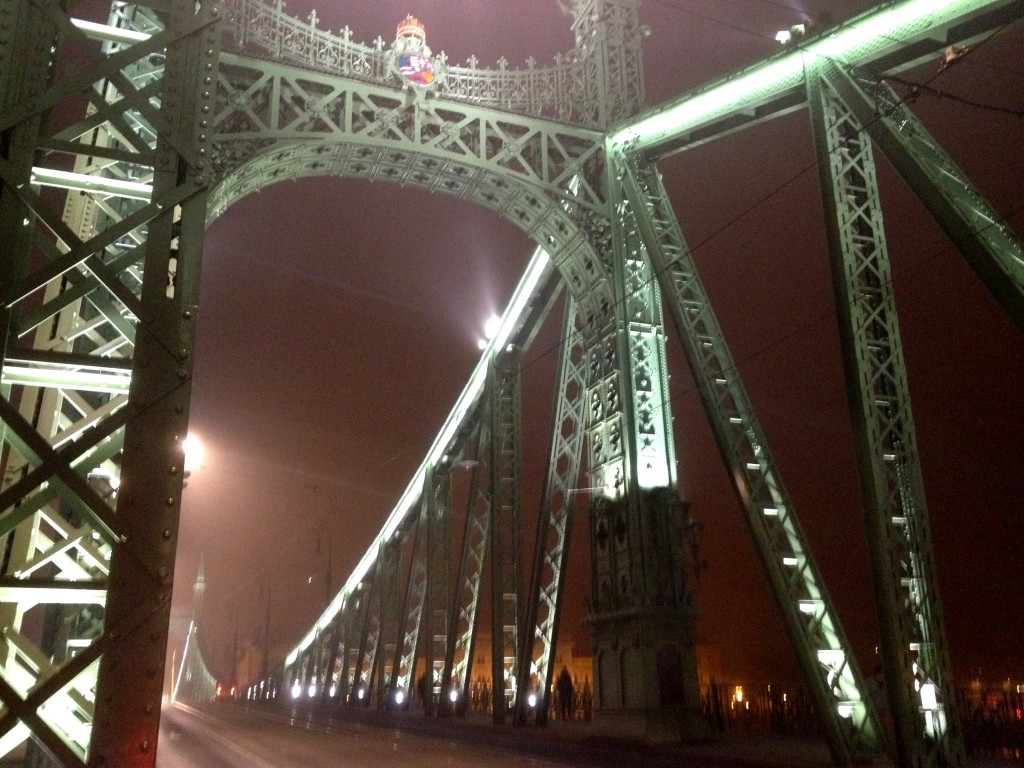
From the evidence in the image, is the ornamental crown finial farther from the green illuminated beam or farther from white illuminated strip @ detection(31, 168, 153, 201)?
white illuminated strip @ detection(31, 168, 153, 201)

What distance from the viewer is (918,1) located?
9.73m

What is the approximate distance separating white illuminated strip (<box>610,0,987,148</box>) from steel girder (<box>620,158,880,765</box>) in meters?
1.33

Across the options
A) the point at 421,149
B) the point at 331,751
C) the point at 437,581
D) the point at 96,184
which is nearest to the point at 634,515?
the point at 421,149

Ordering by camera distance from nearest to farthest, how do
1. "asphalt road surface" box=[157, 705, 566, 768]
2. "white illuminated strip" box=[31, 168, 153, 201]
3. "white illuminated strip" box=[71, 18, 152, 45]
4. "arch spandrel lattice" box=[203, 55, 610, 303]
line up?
1. "white illuminated strip" box=[31, 168, 153, 201]
2. "white illuminated strip" box=[71, 18, 152, 45]
3. "asphalt road surface" box=[157, 705, 566, 768]
4. "arch spandrel lattice" box=[203, 55, 610, 303]

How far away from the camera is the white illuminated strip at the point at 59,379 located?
3031 millimetres

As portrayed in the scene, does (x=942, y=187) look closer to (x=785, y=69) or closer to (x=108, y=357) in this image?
(x=785, y=69)

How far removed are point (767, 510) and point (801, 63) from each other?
561cm

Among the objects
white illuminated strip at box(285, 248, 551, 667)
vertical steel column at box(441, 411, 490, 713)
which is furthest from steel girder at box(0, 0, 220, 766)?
vertical steel column at box(441, 411, 490, 713)

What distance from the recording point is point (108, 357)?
2934mm

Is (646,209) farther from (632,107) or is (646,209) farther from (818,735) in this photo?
(818,735)

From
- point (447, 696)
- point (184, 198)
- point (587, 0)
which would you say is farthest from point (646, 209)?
point (447, 696)

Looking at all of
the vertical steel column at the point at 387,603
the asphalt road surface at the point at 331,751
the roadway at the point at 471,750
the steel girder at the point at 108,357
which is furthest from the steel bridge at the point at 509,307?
the vertical steel column at the point at 387,603

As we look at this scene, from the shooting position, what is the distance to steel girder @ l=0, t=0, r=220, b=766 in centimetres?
269

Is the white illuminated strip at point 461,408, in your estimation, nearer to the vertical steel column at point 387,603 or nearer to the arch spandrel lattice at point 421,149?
the vertical steel column at point 387,603
